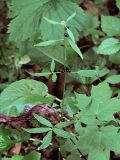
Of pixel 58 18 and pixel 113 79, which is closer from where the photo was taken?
pixel 113 79

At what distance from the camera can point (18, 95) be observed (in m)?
1.83

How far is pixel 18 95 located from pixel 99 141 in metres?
0.48

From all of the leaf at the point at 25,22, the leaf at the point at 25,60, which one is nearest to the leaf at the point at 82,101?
the leaf at the point at 25,22

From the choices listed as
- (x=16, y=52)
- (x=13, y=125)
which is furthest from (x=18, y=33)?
(x=13, y=125)

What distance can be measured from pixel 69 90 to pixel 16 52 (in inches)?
19.4

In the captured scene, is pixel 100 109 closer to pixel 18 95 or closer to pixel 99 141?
pixel 99 141

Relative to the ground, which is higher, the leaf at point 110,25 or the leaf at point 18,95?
the leaf at point 110,25

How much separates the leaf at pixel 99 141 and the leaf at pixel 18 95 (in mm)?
300

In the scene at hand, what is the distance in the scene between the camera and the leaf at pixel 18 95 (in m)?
1.80

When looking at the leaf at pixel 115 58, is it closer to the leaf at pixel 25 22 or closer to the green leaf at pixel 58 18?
the green leaf at pixel 58 18

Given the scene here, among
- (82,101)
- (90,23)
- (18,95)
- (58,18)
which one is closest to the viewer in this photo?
(82,101)

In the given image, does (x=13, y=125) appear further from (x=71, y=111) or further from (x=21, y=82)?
(x=71, y=111)

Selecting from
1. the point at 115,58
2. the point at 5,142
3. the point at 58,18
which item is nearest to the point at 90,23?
the point at 115,58

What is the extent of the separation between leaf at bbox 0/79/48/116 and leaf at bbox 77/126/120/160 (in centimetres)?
30
